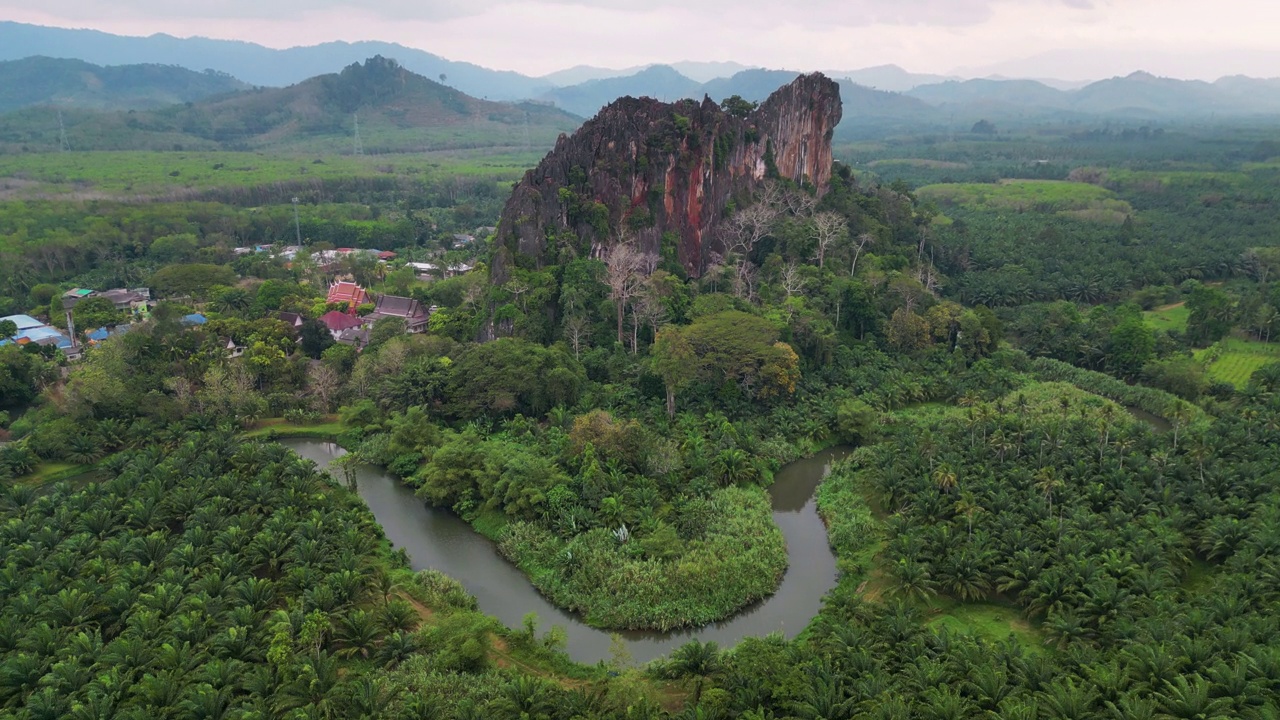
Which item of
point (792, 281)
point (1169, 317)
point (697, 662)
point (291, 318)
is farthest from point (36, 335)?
point (1169, 317)

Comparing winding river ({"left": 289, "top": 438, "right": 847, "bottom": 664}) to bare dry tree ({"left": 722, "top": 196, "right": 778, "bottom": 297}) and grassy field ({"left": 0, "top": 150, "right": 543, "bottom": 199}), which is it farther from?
grassy field ({"left": 0, "top": 150, "right": 543, "bottom": 199})

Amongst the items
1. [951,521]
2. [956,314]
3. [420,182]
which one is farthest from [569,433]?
[420,182]

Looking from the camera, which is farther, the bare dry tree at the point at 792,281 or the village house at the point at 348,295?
the village house at the point at 348,295

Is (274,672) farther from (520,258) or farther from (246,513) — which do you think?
(520,258)

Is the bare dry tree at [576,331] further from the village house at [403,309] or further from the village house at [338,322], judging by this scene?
the village house at [338,322]

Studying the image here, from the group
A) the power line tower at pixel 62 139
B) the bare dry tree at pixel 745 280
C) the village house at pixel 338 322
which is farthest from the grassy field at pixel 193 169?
the bare dry tree at pixel 745 280

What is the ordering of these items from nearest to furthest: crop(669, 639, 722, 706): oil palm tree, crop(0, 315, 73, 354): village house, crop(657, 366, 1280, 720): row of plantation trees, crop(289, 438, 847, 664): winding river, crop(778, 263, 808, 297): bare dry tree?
crop(657, 366, 1280, 720): row of plantation trees → crop(669, 639, 722, 706): oil palm tree → crop(289, 438, 847, 664): winding river → crop(778, 263, 808, 297): bare dry tree → crop(0, 315, 73, 354): village house

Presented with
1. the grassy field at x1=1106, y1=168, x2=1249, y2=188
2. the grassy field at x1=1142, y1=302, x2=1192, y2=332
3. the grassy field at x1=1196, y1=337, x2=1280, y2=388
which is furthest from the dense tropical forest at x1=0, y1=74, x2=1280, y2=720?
the grassy field at x1=1106, y1=168, x2=1249, y2=188
